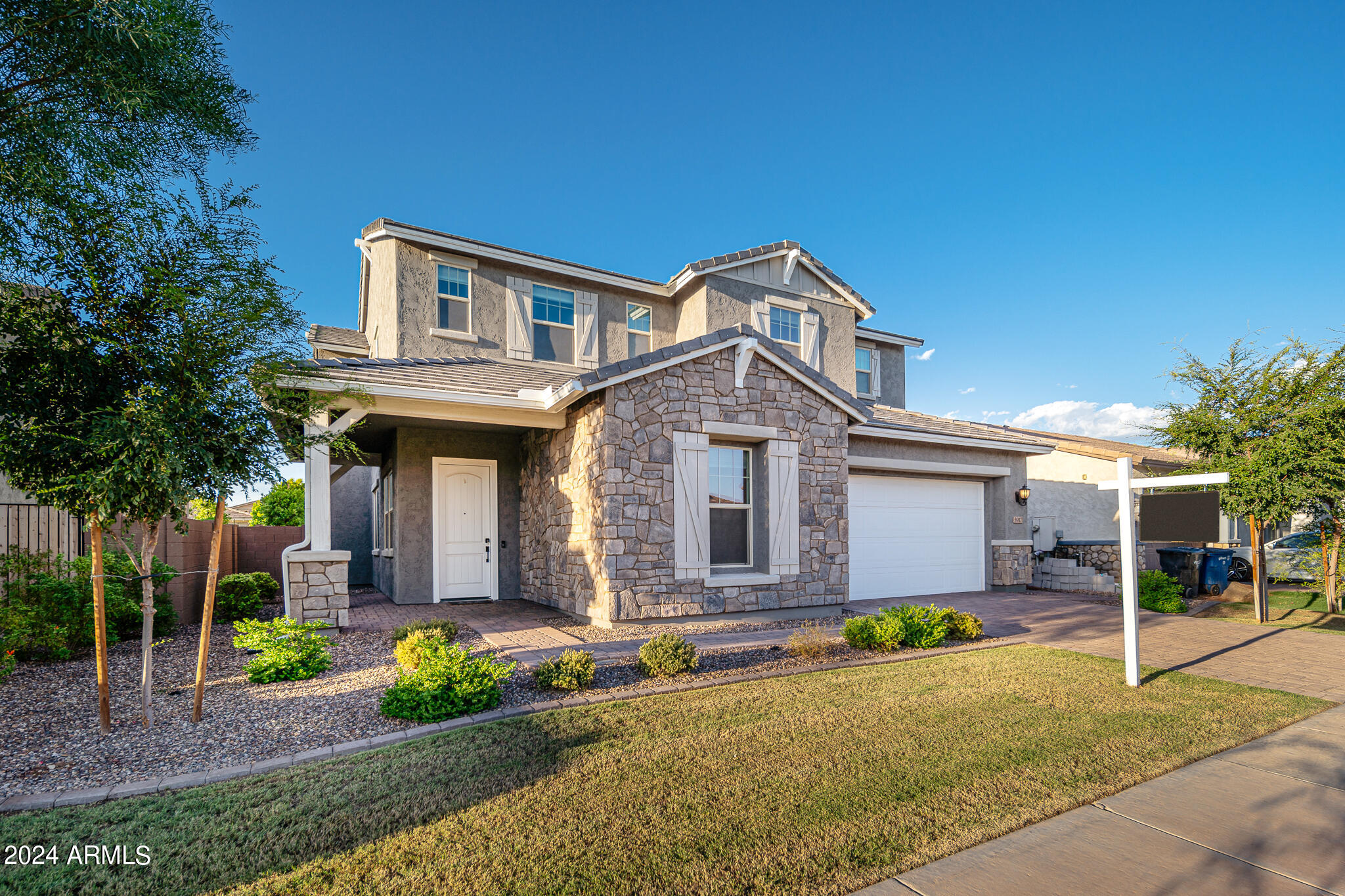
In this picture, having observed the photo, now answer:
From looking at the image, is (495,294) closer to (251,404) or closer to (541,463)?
(541,463)

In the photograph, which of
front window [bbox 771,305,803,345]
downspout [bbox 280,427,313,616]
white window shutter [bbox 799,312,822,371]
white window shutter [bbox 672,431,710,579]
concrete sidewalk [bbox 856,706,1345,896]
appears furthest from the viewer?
white window shutter [bbox 799,312,822,371]

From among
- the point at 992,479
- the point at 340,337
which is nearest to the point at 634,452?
the point at 992,479

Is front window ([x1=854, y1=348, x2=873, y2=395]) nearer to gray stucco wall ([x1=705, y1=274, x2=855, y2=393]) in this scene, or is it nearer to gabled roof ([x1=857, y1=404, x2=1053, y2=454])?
gabled roof ([x1=857, y1=404, x2=1053, y2=454])

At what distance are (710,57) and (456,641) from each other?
388 inches

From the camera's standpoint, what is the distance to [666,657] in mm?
5664

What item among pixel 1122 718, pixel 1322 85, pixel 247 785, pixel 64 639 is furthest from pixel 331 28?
pixel 1322 85

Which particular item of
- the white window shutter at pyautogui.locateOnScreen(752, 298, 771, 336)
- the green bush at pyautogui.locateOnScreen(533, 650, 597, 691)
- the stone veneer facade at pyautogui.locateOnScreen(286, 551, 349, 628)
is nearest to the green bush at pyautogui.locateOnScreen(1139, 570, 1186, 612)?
the white window shutter at pyautogui.locateOnScreen(752, 298, 771, 336)

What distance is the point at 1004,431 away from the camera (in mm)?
12930

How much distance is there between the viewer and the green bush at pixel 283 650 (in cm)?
546

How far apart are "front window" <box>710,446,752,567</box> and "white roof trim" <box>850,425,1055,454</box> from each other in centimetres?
227

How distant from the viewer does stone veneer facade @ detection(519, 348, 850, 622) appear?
7.55m

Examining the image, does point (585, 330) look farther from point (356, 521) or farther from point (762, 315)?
point (356, 521)

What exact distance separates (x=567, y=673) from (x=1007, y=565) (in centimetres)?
1034

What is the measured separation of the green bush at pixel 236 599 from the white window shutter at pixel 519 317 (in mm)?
5635
